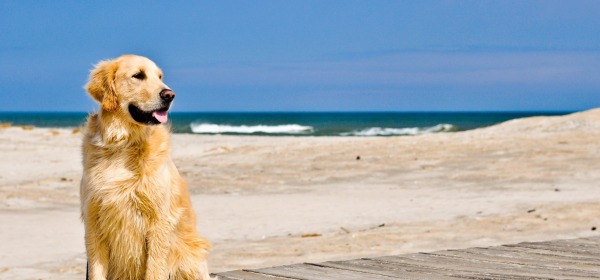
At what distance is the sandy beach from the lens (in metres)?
8.45

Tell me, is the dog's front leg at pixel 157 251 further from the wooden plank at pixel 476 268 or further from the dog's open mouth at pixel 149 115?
the wooden plank at pixel 476 268

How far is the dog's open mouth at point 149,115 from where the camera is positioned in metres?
3.96

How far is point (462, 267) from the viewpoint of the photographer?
5.21 m

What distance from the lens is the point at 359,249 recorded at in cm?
819

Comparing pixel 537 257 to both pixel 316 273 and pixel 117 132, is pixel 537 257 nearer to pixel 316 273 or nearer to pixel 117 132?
pixel 316 273

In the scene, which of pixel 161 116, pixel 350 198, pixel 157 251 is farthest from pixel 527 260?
pixel 350 198

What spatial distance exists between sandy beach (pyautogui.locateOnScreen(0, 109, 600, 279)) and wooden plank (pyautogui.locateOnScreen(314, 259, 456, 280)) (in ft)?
6.98

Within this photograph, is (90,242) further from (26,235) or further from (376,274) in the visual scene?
(26,235)

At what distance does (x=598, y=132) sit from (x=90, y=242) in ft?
53.0

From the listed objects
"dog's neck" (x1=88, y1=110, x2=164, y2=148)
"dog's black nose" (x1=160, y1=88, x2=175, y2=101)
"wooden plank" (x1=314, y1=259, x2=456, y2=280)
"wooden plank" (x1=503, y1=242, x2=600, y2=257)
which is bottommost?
"wooden plank" (x1=314, y1=259, x2=456, y2=280)

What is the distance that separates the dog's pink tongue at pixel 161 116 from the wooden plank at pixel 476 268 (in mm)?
2092

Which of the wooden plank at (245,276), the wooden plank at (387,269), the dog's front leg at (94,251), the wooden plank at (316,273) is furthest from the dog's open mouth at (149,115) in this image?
the wooden plank at (387,269)

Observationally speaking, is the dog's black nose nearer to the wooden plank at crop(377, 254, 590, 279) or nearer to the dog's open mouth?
the dog's open mouth

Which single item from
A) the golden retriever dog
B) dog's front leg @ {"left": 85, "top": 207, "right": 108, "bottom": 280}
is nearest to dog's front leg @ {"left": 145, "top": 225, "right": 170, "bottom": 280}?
the golden retriever dog
